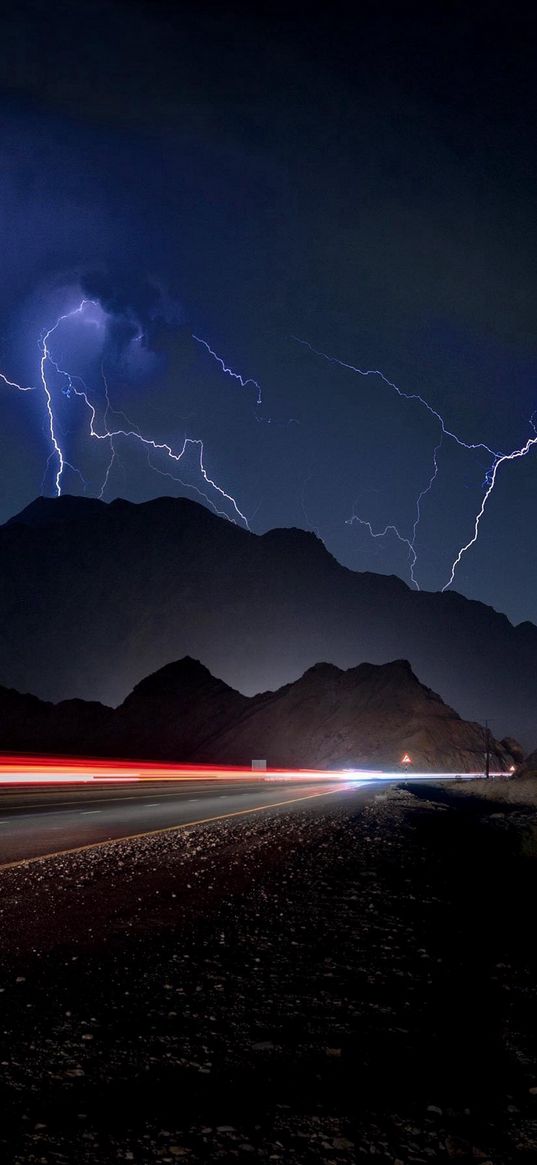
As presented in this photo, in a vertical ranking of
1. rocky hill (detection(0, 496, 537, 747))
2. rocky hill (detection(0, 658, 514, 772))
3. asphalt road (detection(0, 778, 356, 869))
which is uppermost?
rocky hill (detection(0, 496, 537, 747))

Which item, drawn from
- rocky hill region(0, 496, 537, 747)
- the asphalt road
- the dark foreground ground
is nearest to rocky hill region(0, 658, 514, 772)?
rocky hill region(0, 496, 537, 747)

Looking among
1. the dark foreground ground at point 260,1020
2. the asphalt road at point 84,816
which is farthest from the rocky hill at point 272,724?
the dark foreground ground at point 260,1020

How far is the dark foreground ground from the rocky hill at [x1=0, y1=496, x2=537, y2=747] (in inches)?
6546

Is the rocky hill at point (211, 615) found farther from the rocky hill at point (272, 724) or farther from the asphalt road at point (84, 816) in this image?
the asphalt road at point (84, 816)

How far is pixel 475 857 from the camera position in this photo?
15117mm

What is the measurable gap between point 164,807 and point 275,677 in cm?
15320

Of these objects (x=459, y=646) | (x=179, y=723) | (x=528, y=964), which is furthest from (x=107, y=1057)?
(x=459, y=646)

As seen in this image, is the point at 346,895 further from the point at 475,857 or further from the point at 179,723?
the point at 179,723

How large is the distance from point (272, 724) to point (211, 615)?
60867mm

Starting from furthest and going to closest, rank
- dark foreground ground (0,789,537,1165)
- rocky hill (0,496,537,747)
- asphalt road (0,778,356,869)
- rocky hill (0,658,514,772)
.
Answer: rocky hill (0,496,537,747) → rocky hill (0,658,514,772) → asphalt road (0,778,356,869) → dark foreground ground (0,789,537,1165)

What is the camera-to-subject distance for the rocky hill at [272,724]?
385ft

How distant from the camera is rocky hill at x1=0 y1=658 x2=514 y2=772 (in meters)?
117

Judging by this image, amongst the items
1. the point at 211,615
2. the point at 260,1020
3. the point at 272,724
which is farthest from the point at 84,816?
the point at 211,615

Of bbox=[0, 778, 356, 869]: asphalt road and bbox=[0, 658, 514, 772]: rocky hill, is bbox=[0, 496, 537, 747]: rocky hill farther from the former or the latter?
bbox=[0, 778, 356, 869]: asphalt road
